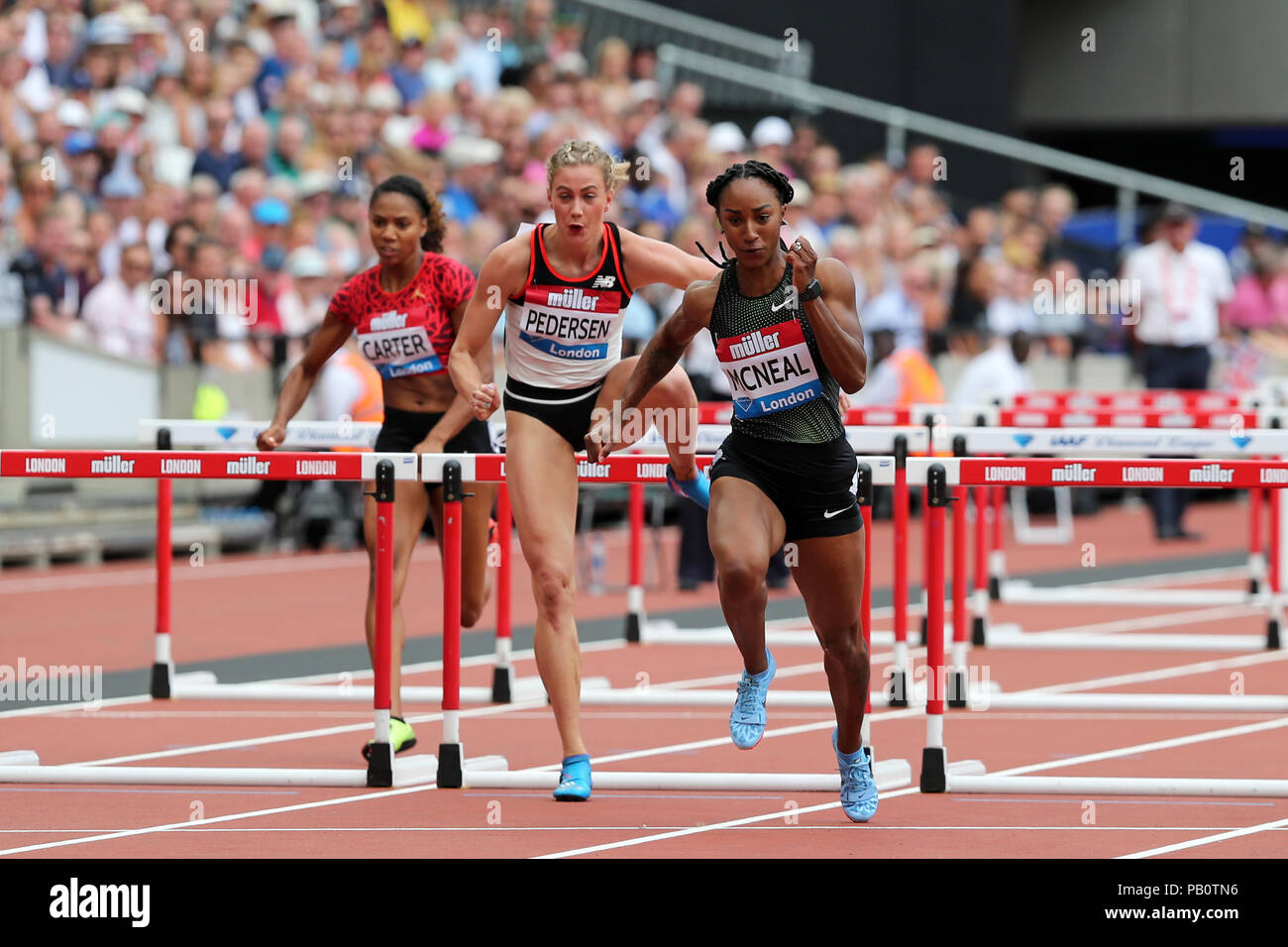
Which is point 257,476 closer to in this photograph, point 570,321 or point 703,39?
point 570,321

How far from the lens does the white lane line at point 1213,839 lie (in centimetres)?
737

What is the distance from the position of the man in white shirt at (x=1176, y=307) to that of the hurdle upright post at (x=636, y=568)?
7.67 meters

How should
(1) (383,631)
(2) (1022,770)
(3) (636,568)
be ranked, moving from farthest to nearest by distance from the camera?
(3) (636,568)
(2) (1022,770)
(1) (383,631)

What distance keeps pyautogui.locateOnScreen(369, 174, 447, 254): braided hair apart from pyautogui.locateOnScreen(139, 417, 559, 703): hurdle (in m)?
1.37

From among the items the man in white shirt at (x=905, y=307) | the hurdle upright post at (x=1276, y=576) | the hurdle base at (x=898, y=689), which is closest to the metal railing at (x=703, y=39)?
the man in white shirt at (x=905, y=307)

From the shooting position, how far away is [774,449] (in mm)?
7766

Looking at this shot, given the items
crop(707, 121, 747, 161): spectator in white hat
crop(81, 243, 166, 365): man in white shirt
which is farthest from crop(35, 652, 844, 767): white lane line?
crop(707, 121, 747, 161): spectator in white hat

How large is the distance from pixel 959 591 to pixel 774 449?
6.46 ft

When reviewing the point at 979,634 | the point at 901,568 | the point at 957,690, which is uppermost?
the point at 901,568

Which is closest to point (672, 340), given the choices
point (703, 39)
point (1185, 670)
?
point (1185, 670)

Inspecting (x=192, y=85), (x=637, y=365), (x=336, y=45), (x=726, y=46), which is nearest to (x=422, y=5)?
(x=336, y=45)

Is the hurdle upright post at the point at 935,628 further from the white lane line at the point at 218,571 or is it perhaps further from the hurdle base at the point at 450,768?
the white lane line at the point at 218,571

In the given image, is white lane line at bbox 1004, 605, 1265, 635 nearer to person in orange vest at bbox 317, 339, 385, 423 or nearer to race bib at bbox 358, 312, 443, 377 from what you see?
person in orange vest at bbox 317, 339, 385, 423
